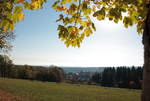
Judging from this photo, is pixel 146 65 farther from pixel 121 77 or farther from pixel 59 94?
pixel 121 77

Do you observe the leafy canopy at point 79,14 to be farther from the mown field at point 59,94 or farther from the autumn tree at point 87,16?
the mown field at point 59,94

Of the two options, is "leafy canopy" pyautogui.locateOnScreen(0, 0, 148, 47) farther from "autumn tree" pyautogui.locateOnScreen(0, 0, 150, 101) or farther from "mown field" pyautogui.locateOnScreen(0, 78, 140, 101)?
"mown field" pyautogui.locateOnScreen(0, 78, 140, 101)

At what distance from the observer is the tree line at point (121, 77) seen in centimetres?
9989

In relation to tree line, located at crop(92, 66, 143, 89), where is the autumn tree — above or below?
above

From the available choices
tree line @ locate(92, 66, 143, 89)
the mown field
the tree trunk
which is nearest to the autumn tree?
the tree trunk

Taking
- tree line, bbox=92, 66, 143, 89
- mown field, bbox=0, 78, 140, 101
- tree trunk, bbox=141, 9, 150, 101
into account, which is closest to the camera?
tree trunk, bbox=141, 9, 150, 101

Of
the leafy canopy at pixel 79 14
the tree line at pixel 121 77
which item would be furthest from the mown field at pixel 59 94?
the tree line at pixel 121 77

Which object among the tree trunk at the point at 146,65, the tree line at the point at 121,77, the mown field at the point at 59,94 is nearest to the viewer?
the tree trunk at the point at 146,65

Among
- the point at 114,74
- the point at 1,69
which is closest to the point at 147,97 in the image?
the point at 1,69

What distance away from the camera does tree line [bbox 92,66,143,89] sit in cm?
9989

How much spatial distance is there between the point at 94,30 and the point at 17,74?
3940 inches

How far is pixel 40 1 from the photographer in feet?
15.3

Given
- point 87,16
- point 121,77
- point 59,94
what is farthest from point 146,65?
point 121,77

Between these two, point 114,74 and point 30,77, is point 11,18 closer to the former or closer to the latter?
point 30,77
